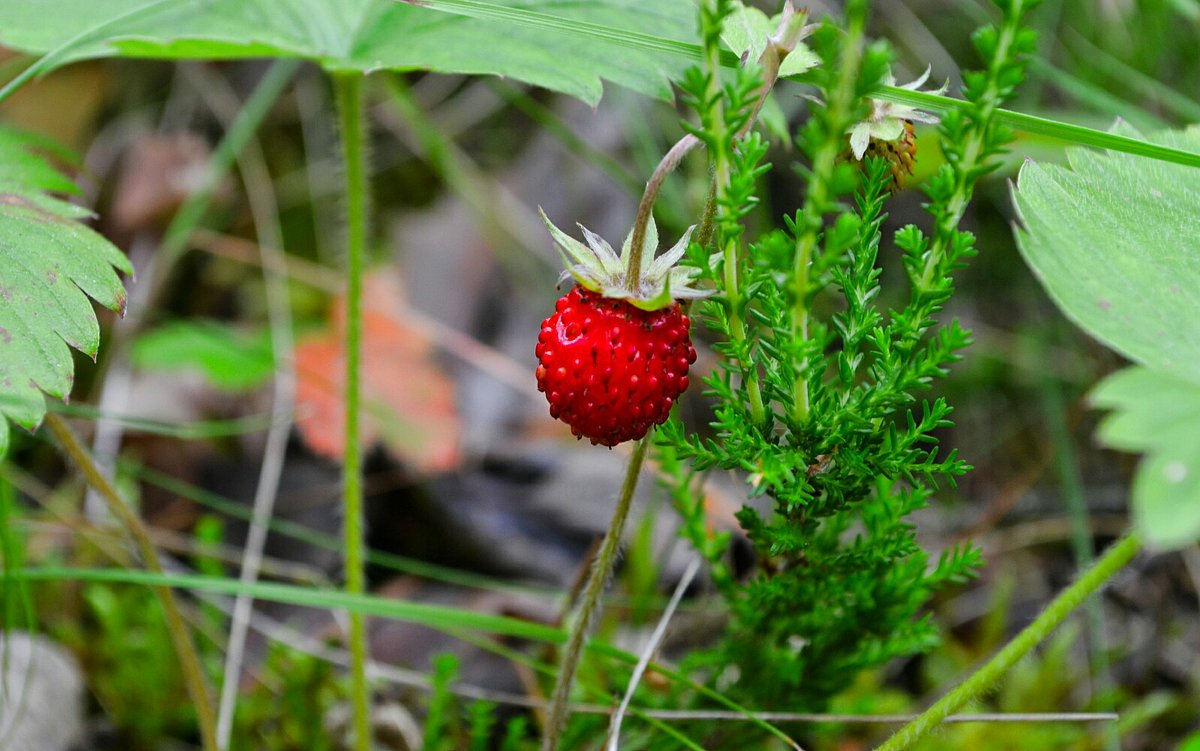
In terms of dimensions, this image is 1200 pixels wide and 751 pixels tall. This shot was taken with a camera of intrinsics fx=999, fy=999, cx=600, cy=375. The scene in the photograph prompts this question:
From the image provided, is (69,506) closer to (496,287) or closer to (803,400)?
(496,287)

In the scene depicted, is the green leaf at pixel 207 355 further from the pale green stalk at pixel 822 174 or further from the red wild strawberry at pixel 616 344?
the pale green stalk at pixel 822 174

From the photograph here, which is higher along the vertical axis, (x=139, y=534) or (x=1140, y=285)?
(x=1140, y=285)

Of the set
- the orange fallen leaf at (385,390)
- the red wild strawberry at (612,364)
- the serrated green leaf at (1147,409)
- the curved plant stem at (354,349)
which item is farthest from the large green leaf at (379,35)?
the orange fallen leaf at (385,390)

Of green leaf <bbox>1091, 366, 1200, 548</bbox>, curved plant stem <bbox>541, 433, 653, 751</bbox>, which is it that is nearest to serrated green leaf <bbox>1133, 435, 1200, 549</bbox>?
green leaf <bbox>1091, 366, 1200, 548</bbox>

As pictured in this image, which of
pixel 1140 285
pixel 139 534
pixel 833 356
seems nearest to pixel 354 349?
pixel 139 534

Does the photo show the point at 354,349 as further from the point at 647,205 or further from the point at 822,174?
the point at 822,174

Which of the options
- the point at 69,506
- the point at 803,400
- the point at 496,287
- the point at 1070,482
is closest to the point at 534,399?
the point at 496,287

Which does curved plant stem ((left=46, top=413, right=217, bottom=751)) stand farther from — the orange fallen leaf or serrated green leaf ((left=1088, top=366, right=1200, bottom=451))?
serrated green leaf ((left=1088, top=366, right=1200, bottom=451))
